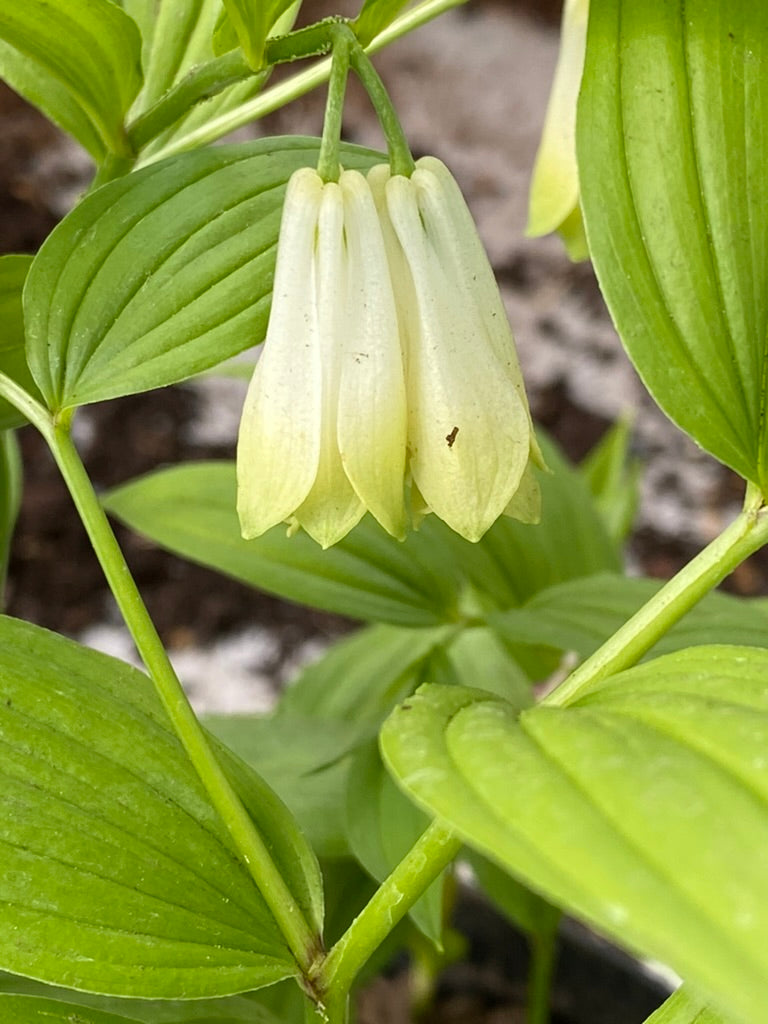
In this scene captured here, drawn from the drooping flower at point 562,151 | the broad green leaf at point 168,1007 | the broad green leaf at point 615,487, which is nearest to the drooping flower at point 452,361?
the drooping flower at point 562,151

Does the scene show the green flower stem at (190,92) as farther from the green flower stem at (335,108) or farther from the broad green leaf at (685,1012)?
the broad green leaf at (685,1012)

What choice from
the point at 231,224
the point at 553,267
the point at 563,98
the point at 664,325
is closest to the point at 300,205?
the point at 231,224

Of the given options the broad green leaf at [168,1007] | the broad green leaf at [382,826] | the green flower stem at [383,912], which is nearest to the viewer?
the green flower stem at [383,912]

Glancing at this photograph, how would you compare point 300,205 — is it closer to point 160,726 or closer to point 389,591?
point 160,726

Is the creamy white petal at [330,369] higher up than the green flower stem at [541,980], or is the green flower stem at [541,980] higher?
the creamy white petal at [330,369]

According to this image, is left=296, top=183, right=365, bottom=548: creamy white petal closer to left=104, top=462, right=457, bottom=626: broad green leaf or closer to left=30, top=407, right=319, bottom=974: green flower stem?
left=30, top=407, right=319, bottom=974: green flower stem

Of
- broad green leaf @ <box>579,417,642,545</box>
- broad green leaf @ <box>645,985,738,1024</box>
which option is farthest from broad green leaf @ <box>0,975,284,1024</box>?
broad green leaf @ <box>579,417,642,545</box>
